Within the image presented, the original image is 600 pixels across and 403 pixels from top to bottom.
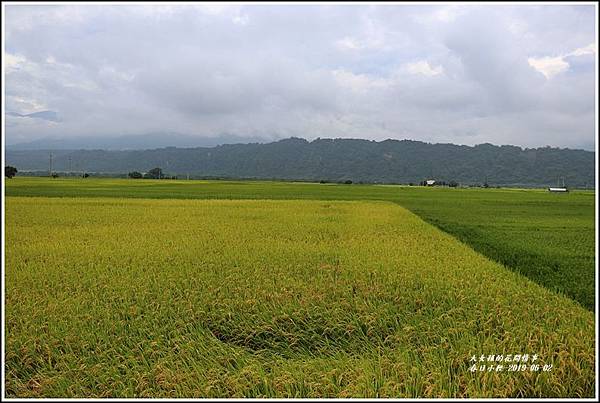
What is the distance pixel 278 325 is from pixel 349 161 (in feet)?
501

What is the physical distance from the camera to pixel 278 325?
5312mm

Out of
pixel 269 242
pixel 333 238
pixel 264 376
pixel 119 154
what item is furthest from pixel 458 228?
pixel 119 154

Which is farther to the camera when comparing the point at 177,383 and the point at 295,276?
the point at 295,276

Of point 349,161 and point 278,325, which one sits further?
point 349,161

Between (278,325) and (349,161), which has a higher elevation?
(349,161)

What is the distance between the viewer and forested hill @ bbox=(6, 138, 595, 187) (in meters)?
102

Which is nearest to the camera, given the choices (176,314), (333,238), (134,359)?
(134,359)

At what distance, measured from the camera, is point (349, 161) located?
156 meters

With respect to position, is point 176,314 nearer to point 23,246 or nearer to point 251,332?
point 251,332

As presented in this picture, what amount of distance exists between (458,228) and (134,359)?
15173mm

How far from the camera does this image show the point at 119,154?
538 ft

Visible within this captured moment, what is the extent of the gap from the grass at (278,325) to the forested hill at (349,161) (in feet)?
287

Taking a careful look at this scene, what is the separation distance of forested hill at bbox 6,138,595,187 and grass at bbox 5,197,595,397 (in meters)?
87.4

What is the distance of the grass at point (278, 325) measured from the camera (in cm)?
388
